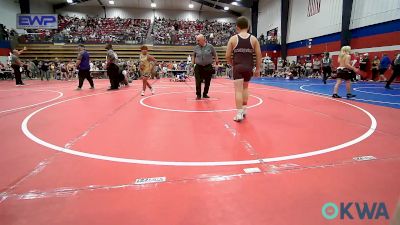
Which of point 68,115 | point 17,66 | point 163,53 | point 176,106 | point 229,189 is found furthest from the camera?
point 163,53

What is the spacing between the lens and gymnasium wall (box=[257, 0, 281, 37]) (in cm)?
2767

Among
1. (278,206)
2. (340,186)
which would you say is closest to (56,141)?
(278,206)

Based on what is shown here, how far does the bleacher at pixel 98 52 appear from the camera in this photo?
27.0 m

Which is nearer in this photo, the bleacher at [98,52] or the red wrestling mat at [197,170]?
the red wrestling mat at [197,170]

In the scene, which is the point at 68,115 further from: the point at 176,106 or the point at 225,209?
the point at 225,209

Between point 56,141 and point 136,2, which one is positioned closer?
point 56,141

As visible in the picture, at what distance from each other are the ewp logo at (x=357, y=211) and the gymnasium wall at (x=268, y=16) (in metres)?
28.5

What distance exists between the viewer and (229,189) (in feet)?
7.18

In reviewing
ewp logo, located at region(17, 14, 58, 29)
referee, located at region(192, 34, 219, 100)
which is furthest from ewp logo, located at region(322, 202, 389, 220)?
ewp logo, located at region(17, 14, 58, 29)

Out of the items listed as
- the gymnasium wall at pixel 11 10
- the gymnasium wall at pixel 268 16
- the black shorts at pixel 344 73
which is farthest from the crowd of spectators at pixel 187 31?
the black shorts at pixel 344 73

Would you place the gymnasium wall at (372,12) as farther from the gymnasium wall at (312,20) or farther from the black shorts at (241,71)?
the black shorts at (241,71)

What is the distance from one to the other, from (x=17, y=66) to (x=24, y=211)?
14991 millimetres

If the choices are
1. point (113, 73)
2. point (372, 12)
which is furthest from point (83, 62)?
point (372, 12)

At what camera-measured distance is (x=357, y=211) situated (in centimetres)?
185
